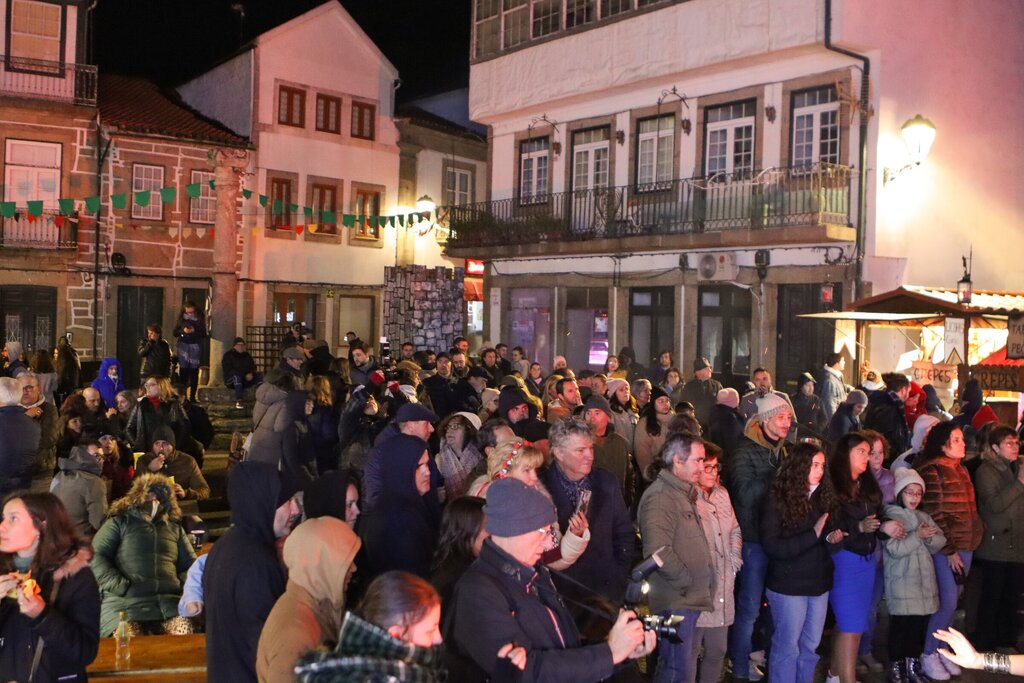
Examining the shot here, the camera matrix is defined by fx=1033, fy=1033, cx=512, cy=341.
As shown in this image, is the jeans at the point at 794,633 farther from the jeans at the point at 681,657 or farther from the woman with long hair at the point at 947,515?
the woman with long hair at the point at 947,515

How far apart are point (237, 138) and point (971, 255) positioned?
1908cm

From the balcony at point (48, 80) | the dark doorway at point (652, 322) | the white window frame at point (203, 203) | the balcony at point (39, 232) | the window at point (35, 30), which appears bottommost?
the dark doorway at point (652, 322)

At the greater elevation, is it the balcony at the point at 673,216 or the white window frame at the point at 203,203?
the white window frame at the point at 203,203

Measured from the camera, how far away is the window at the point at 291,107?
29.2 m

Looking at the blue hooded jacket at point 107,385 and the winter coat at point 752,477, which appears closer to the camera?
the winter coat at point 752,477

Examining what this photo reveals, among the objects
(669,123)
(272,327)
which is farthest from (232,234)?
(669,123)

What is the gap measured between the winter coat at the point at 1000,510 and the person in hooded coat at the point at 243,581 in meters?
6.14

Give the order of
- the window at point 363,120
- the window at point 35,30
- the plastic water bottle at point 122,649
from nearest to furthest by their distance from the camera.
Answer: the plastic water bottle at point 122,649 → the window at point 35,30 → the window at point 363,120

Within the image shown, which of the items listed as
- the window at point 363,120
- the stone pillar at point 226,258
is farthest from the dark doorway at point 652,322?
the window at point 363,120

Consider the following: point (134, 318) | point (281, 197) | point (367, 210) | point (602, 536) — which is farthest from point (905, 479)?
point (367, 210)

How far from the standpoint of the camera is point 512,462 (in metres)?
6.06

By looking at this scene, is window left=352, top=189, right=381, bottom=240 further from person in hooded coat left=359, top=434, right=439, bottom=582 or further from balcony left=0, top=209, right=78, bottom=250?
person in hooded coat left=359, top=434, right=439, bottom=582

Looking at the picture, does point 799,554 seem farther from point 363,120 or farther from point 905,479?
point 363,120

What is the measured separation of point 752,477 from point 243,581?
12.9ft
